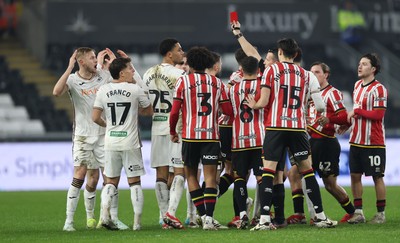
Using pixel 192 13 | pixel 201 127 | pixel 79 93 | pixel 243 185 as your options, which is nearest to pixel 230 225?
pixel 243 185

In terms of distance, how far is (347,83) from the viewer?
32.9m

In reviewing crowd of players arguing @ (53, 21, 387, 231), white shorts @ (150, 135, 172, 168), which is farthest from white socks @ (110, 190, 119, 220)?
white shorts @ (150, 135, 172, 168)

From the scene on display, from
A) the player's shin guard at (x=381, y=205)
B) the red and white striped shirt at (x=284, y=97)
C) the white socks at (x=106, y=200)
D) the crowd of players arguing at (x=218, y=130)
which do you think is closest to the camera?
the red and white striped shirt at (x=284, y=97)

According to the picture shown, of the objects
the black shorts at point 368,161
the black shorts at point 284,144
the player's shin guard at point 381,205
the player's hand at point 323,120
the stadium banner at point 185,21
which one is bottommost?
the player's shin guard at point 381,205

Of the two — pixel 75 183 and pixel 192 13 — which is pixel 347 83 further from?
pixel 75 183

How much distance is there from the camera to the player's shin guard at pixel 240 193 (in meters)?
13.5

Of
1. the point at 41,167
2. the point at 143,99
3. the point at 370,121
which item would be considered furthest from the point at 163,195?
the point at 41,167

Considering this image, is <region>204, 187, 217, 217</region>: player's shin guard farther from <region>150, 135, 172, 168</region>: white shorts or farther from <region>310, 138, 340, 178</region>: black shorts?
<region>310, 138, 340, 178</region>: black shorts

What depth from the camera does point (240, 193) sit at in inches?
533

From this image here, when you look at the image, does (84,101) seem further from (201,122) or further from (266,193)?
(266,193)

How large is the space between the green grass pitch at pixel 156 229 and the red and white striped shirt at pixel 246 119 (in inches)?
47.0

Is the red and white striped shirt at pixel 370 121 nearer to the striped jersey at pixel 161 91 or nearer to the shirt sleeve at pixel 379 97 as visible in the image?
the shirt sleeve at pixel 379 97

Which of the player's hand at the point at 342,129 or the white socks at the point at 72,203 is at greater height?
the player's hand at the point at 342,129

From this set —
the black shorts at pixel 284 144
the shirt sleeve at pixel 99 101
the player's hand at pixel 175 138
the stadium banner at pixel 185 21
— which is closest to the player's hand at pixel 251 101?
the black shorts at pixel 284 144
